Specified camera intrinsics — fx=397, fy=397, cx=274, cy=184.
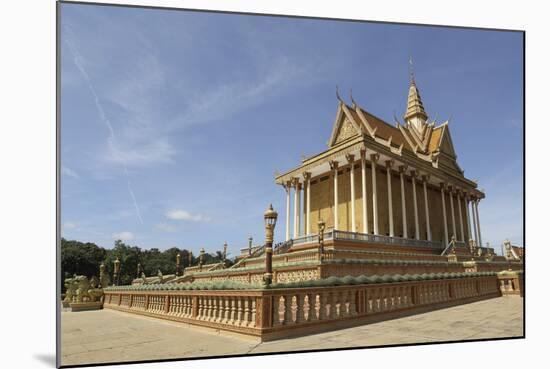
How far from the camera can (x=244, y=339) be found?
19.1ft

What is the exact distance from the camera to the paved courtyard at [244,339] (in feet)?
18.1

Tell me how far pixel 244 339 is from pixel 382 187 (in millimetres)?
20354

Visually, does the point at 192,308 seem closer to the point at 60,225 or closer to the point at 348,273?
the point at 60,225

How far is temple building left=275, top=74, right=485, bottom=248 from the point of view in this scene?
22.6m

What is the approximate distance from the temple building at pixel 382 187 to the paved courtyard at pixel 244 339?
1024cm

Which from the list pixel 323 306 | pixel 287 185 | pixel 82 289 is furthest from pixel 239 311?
pixel 287 185

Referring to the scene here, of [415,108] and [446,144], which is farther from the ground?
[415,108]

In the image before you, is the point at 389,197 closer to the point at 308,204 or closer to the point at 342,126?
the point at 308,204

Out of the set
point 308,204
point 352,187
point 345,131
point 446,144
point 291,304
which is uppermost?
point 446,144

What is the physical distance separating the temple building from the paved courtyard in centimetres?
1024

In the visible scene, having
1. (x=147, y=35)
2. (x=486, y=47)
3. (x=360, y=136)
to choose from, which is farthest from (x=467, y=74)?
(x=360, y=136)

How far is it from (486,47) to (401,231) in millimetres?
17547

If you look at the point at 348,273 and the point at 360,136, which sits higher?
the point at 360,136

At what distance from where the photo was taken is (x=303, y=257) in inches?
553
